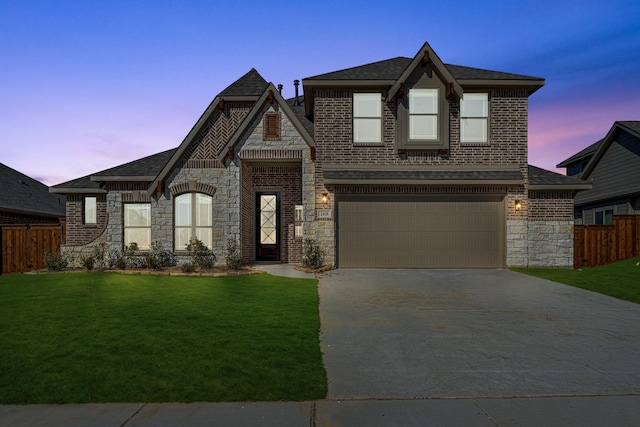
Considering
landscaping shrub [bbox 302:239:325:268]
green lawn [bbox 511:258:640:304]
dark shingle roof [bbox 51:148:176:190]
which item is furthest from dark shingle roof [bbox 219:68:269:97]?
green lawn [bbox 511:258:640:304]

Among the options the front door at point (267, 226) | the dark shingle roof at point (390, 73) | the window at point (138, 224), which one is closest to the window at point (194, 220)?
the window at point (138, 224)

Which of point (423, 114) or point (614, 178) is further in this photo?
point (614, 178)

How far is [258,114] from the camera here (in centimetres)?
1389

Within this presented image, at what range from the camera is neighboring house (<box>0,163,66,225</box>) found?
878 inches

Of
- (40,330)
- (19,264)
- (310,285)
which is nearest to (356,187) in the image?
(310,285)

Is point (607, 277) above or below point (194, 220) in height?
below

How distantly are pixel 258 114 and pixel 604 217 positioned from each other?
71.3ft

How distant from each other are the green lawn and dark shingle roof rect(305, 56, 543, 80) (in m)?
7.13

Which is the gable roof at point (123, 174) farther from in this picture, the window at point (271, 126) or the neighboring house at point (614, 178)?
the neighboring house at point (614, 178)

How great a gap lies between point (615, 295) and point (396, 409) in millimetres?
9152

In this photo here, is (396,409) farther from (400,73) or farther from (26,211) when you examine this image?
(26,211)

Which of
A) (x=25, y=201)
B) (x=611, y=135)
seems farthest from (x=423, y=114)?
(x=25, y=201)

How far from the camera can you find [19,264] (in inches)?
562

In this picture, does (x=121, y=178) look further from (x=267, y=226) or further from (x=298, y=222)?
(x=298, y=222)
